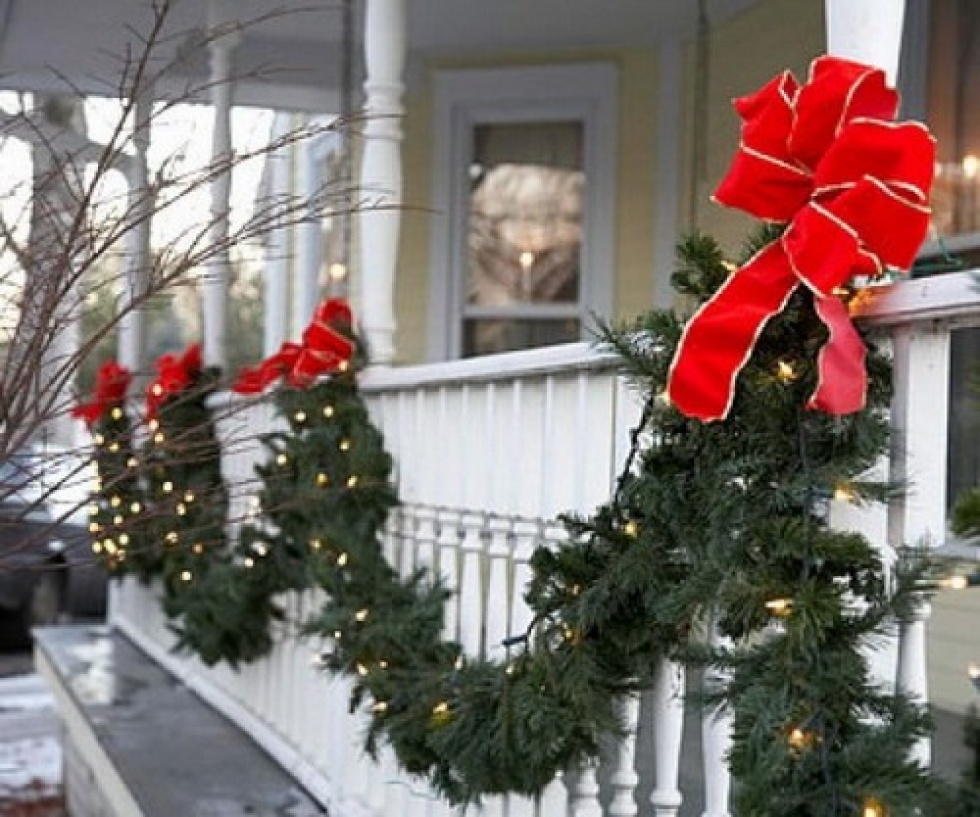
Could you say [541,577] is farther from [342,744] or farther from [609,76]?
[609,76]

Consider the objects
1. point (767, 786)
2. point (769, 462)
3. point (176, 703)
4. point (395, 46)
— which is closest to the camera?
point (767, 786)

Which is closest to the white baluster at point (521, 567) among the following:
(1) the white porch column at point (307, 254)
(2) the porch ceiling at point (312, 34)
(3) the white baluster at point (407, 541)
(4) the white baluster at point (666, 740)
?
(4) the white baluster at point (666, 740)

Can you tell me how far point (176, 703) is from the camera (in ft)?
17.9

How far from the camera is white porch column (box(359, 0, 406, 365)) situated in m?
4.34

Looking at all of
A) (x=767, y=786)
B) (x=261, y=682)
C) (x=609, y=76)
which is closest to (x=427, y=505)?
(x=261, y=682)

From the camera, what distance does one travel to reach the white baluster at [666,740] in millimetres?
2527

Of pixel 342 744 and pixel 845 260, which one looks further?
pixel 342 744

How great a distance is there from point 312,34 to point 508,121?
1003 millimetres

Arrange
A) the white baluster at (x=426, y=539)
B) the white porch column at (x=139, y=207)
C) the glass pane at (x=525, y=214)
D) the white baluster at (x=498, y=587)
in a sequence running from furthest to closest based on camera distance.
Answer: the glass pane at (x=525, y=214), the white baluster at (x=426, y=539), the white baluster at (x=498, y=587), the white porch column at (x=139, y=207)

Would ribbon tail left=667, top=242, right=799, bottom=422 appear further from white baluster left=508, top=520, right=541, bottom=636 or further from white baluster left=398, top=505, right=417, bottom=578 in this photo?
white baluster left=398, top=505, right=417, bottom=578

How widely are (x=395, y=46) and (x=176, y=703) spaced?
2.60 metres

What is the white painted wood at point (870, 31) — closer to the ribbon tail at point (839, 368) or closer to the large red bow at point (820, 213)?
the large red bow at point (820, 213)

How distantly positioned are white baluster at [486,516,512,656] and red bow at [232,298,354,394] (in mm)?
1101

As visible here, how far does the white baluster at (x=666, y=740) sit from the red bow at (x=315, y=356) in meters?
1.83
